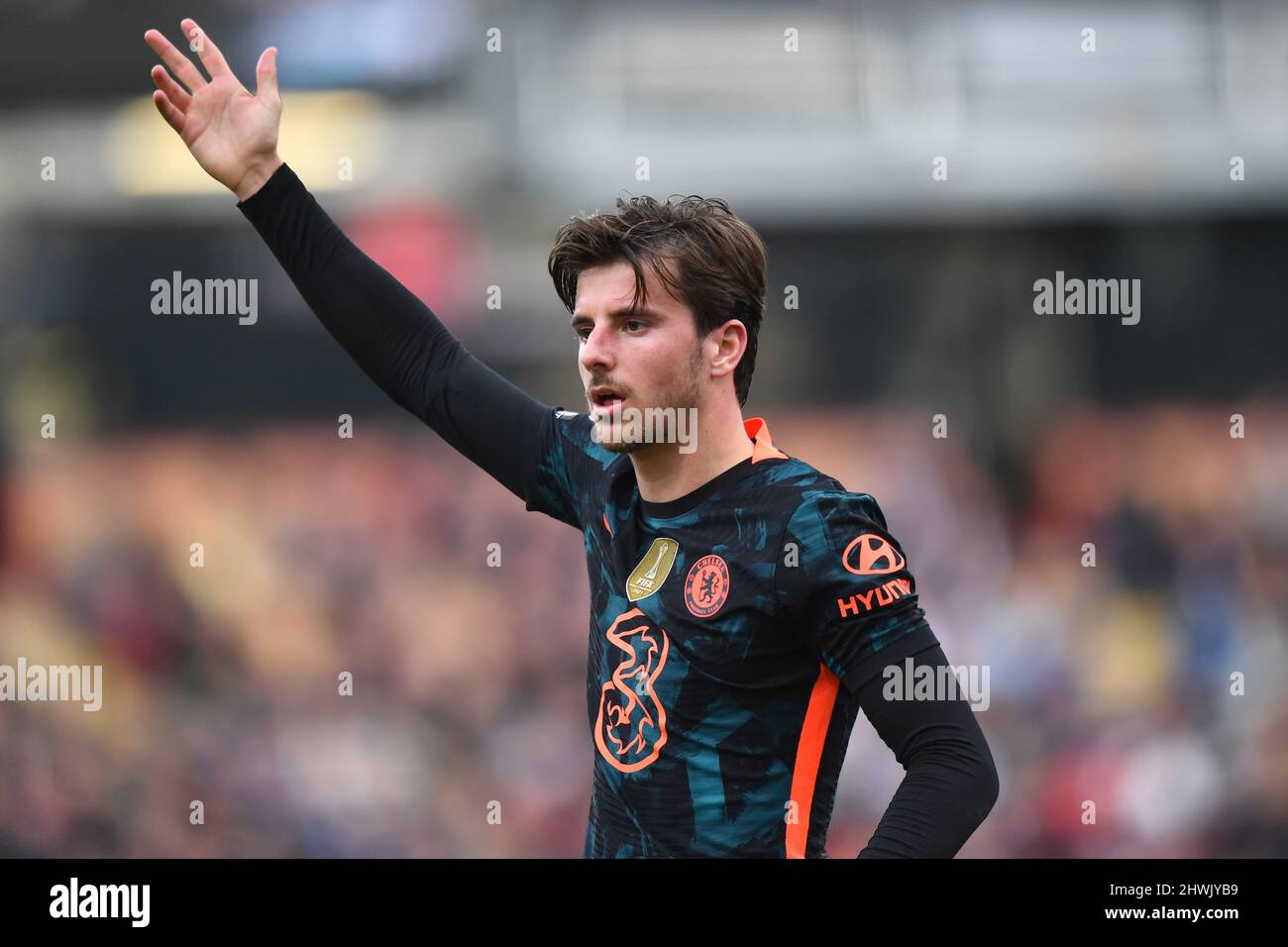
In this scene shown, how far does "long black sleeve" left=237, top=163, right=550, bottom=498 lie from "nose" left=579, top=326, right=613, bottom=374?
14.8 inches

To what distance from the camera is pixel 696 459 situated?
2973 mm

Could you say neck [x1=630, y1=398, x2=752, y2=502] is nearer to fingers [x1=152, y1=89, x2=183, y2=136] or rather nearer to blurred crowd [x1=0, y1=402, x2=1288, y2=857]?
fingers [x1=152, y1=89, x2=183, y2=136]

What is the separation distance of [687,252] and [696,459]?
43 centimetres

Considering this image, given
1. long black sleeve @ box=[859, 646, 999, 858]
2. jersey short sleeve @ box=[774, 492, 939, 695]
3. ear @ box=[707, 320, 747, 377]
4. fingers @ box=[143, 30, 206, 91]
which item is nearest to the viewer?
long black sleeve @ box=[859, 646, 999, 858]

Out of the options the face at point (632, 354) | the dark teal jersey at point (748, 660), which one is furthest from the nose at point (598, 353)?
the dark teal jersey at point (748, 660)

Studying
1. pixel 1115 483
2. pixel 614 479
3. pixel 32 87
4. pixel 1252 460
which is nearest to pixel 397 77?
pixel 32 87

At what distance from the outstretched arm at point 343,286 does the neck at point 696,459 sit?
1.24 ft

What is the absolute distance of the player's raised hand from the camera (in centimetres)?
318

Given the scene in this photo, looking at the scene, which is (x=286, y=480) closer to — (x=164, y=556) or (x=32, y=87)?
(x=164, y=556)

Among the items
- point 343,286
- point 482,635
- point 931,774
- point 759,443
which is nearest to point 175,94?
point 343,286

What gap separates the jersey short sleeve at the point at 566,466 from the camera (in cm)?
319

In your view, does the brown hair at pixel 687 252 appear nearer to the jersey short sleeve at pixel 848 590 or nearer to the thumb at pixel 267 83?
the jersey short sleeve at pixel 848 590

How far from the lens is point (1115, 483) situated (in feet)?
30.8

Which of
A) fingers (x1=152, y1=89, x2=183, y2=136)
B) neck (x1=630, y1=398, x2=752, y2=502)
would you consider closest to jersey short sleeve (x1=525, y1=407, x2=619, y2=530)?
neck (x1=630, y1=398, x2=752, y2=502)
